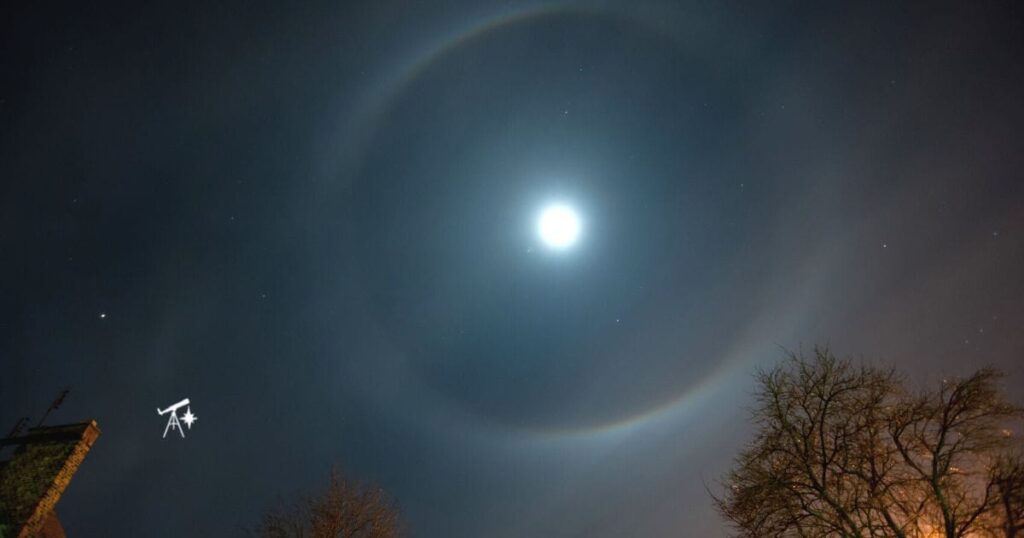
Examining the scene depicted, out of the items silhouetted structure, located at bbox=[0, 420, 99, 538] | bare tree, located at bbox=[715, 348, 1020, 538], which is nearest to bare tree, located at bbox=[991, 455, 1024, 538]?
bare tree, located at bbox=[715, 348, 1020, 538]

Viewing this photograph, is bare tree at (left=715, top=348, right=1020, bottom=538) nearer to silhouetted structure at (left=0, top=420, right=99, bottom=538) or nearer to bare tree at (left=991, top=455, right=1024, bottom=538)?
bare tree at (left=991, top=455, right=1024, bottom=538)

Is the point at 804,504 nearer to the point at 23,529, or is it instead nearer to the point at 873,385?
the point at 873,385

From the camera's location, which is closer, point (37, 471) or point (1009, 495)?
point (1009, 495)

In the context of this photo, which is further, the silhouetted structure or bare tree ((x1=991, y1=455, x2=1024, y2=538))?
the silhouetted structure

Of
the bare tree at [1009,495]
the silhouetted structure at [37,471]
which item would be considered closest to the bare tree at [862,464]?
the bare tree at [1009,495]

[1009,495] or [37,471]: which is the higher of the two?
[37,471]

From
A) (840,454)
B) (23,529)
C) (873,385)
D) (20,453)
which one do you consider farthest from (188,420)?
(873,385)

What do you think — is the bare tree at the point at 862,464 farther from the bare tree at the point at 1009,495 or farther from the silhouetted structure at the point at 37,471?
the silhouetted structure at the point at 37,471

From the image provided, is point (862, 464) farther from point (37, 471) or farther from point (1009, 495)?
point (37, 471)

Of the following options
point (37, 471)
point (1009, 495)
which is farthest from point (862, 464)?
point (37, 471)
